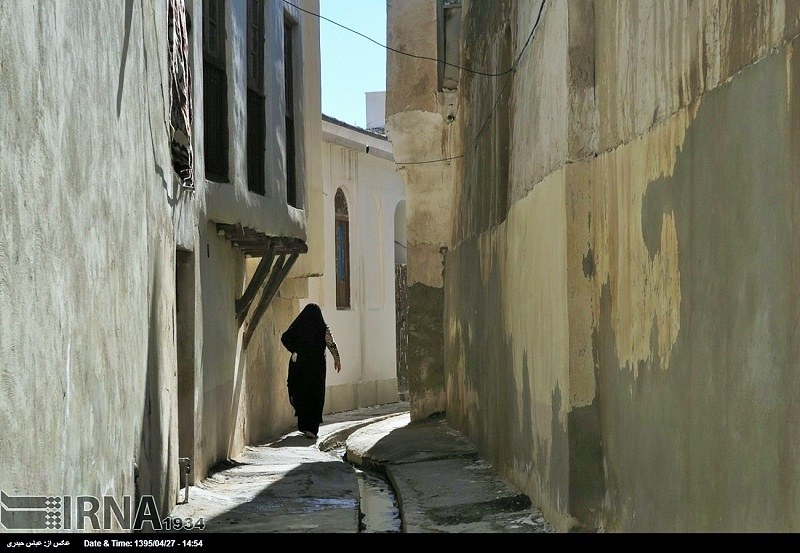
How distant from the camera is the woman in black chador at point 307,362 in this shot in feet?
49.5

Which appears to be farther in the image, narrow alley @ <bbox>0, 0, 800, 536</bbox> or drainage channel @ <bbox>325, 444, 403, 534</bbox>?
drainage channel @ <bbox>325, 444, 403, 534</bbox>

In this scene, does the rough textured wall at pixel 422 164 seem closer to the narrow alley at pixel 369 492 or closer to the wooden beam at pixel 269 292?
the wooden beam at pixel 269 292

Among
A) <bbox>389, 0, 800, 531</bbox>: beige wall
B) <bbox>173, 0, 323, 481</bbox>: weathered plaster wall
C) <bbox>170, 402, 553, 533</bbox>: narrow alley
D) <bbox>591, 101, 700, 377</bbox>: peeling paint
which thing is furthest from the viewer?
<bbox>173, 0, 323, 481</bbox>: weathered plaster wall

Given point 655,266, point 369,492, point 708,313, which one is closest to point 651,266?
point 655,266

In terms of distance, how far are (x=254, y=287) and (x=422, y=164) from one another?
13.1ft

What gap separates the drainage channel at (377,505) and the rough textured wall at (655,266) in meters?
0.88

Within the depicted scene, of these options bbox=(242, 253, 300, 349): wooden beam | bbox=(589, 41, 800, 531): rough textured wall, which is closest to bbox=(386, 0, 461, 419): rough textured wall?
bbox=(242, 253, 300, 349): wooden beam

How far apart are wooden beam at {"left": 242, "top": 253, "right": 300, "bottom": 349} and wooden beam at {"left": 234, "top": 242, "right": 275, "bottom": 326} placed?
68cm

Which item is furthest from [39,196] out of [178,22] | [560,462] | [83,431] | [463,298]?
[463,298]

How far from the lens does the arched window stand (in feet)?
73.4

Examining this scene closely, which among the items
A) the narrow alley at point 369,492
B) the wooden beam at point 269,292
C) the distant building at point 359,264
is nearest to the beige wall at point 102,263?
the narrow alley at point 369,492

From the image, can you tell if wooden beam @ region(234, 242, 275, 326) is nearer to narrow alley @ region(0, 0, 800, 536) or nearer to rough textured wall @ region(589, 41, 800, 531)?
narrow alley @ region(0, 0, 800, 536)

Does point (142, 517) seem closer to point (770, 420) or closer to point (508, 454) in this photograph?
point (508, 454)

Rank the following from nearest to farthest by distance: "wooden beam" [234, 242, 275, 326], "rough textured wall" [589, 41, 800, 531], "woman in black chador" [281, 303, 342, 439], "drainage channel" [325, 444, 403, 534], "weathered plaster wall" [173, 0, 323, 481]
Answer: "rough textured wall" [589, 41, 800, 531] < "drainage channel" [325, 444, 403, 534] < "weathered plaster wall" [173, 0, 323, 481] < "wooden beam" [234, 242, 275, 326] < "woman in black chador" [281, 303, 342, 439]
